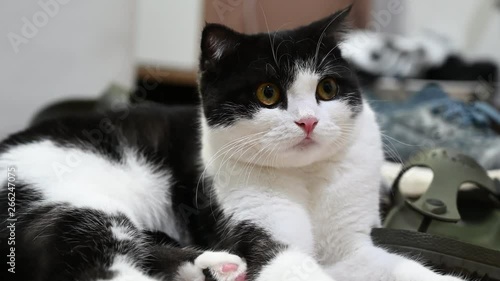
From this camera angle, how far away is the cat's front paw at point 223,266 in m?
0.93

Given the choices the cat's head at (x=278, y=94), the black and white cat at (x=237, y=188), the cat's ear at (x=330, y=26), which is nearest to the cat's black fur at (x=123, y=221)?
the black and white cat at (x=237, y=188)

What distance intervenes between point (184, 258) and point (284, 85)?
0.42 m

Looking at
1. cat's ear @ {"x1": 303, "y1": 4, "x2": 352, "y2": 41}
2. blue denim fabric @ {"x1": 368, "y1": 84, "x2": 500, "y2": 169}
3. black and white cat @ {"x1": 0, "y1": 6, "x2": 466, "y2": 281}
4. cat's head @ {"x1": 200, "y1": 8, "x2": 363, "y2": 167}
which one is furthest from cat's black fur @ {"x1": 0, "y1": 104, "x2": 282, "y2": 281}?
blue denim fabric @ {"x1": 368, "y1": 84, "x2": 500, "y2": 169}

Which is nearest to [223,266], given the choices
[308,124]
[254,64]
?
[308,124]

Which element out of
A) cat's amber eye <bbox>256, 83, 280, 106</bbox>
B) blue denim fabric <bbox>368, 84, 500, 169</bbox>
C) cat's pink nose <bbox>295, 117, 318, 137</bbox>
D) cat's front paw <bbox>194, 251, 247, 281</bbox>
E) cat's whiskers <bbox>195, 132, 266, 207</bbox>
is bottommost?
blue denim fabric <bbox>368, 84, 500, 169</bbox>

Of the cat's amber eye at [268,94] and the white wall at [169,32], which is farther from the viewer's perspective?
the white wall at [169,32]

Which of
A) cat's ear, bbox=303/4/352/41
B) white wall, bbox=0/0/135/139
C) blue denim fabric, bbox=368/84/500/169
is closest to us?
cat's ear, bbox=303/4/352/41

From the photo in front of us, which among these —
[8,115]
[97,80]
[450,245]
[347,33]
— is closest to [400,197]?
[450,245]

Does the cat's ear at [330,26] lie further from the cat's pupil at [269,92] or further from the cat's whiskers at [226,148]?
the cat's whiskers at [226,148]

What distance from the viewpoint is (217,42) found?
1.07m

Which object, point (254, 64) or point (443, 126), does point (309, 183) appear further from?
point (443, 126)

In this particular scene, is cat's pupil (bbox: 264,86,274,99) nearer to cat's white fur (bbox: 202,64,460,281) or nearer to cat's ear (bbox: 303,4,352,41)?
cat's white fur (bbox: 202,64,460,281)

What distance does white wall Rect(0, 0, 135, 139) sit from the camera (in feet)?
6.76

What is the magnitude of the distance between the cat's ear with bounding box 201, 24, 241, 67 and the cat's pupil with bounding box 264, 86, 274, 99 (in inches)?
5.0
